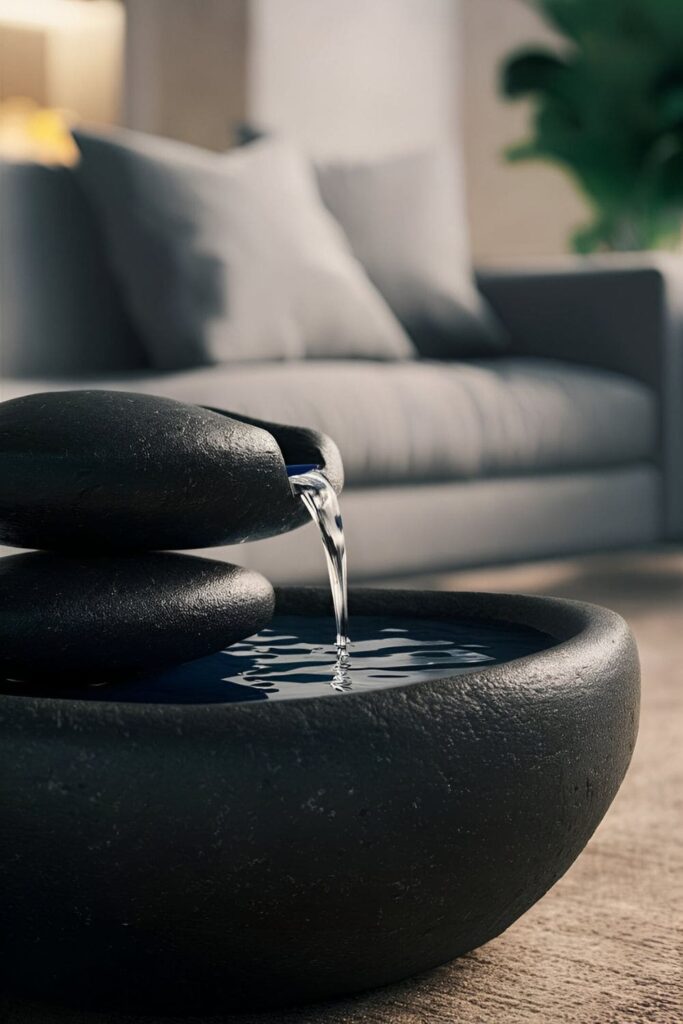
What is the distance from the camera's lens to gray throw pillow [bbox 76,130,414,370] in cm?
282

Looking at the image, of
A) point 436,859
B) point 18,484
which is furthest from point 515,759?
point 18,484

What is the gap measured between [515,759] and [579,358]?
2791 millimetres

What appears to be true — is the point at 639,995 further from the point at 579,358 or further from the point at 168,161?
the point at 579,358

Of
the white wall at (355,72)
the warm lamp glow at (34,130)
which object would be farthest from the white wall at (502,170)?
the warm lamp glow at (34,130)

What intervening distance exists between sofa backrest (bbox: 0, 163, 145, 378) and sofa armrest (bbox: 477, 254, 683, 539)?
105 centimetres

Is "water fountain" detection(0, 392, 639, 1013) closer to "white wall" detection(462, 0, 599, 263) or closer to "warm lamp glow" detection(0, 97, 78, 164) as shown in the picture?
"warm lamp glow" detection(0, 97, 78, 164)

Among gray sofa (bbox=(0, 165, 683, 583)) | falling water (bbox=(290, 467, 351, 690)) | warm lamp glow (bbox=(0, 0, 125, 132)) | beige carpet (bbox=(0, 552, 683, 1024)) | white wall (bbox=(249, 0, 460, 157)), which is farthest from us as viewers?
warm lamp glow (bbox=(0, 0, 125, 132))

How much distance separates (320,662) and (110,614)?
0.16m

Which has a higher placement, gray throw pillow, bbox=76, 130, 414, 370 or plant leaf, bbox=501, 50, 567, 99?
plant leaf, bbox=501, 50, 567, 99

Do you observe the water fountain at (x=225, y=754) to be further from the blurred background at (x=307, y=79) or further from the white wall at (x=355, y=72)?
the blurred background at (x=307, y=79)

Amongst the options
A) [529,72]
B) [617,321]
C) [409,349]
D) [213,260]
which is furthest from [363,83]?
[213,260]

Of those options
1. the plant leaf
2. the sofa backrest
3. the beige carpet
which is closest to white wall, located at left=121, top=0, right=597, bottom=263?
the plant leaf

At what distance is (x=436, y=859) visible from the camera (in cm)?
79

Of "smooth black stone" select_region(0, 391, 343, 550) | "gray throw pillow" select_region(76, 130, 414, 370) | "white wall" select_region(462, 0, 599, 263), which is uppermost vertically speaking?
"white wall" select_region(462, 0, 599, 263)
